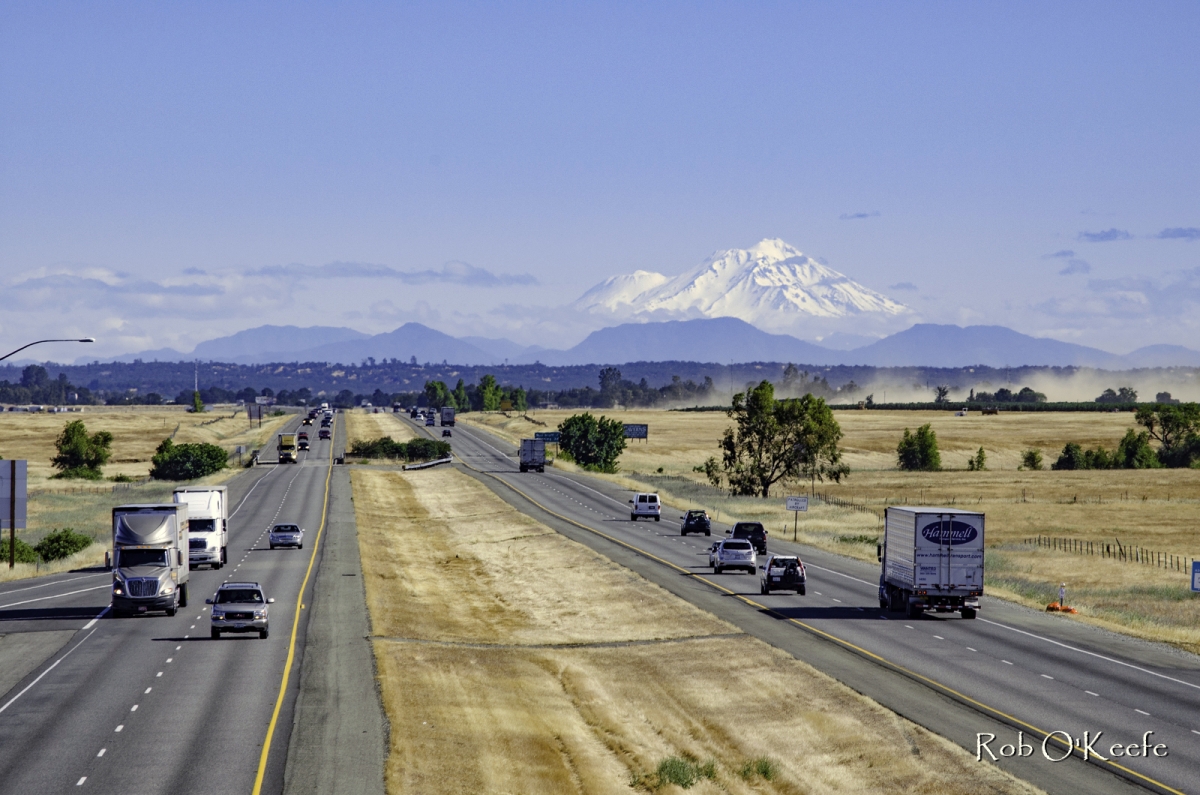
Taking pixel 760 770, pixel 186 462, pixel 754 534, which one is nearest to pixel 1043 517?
pixel 754 534

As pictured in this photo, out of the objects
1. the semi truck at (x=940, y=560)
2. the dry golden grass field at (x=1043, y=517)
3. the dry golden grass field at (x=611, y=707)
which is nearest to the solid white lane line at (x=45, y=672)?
the dry golden grass field at (x=611, y=707)

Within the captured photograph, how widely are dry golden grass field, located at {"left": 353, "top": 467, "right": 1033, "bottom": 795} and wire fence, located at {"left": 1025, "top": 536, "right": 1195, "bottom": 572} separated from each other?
3449 centimetres

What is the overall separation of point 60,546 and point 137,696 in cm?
4453

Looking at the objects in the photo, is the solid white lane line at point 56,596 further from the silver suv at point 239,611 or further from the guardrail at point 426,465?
the guardrail at point 426,465

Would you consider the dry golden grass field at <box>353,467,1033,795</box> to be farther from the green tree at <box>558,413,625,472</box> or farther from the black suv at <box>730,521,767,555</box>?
the green tree at <box>558,413,625,472</box>

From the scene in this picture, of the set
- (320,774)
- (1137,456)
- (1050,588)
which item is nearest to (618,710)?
(320,774)

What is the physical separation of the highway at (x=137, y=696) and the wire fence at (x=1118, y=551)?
49.8 metres

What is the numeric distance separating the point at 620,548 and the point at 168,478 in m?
77.1

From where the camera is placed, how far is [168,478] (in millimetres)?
137250

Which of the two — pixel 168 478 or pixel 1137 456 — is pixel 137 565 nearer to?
pixel 168 478

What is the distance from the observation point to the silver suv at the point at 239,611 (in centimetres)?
4303

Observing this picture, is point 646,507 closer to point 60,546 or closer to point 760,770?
point 60,546

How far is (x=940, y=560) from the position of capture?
48.9m

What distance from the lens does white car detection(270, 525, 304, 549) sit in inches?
2945
